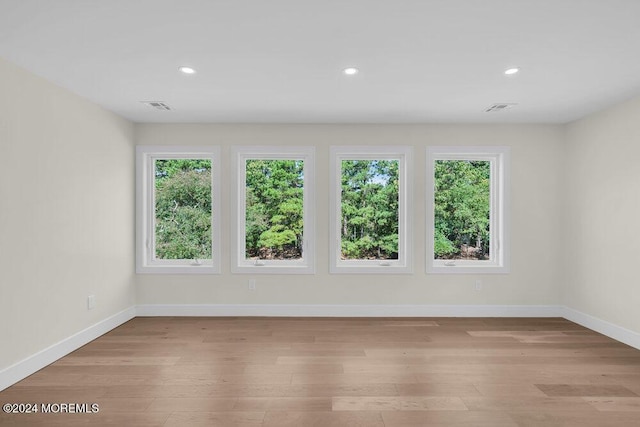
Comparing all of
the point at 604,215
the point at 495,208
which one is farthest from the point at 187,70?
the point at 604,215

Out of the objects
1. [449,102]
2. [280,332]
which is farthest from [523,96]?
[280,332]

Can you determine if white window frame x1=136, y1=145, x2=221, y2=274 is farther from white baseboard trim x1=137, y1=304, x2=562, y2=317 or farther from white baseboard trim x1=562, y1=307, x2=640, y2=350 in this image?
white baseboard trim x1=562, y1=307, x2=640, y2=350

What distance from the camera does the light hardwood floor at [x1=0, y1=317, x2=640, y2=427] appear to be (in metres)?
2.34

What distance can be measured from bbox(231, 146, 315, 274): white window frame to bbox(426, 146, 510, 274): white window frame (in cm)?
147

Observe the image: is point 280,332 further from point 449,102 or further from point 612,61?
point 612,61

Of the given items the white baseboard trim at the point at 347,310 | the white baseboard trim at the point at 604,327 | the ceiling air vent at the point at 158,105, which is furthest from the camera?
the white baseboard trim at the point at 347,310

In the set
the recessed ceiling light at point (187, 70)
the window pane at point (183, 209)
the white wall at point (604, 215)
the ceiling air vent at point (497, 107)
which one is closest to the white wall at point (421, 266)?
the white wall at point (604, 215)

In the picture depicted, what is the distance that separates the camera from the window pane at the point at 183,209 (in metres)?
4.73

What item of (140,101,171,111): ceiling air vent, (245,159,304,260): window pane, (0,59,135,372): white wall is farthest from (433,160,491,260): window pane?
(0,59,135,372): white wall

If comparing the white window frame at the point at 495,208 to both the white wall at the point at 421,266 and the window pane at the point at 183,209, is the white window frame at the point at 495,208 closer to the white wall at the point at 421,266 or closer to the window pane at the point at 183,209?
the white wall at the point at 421,266

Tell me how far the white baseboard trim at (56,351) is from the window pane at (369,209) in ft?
9.16

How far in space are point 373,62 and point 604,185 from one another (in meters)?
3.05

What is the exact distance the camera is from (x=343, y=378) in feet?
9.40

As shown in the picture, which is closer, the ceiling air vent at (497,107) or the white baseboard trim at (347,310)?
the ceiling air vent at (497,107)
